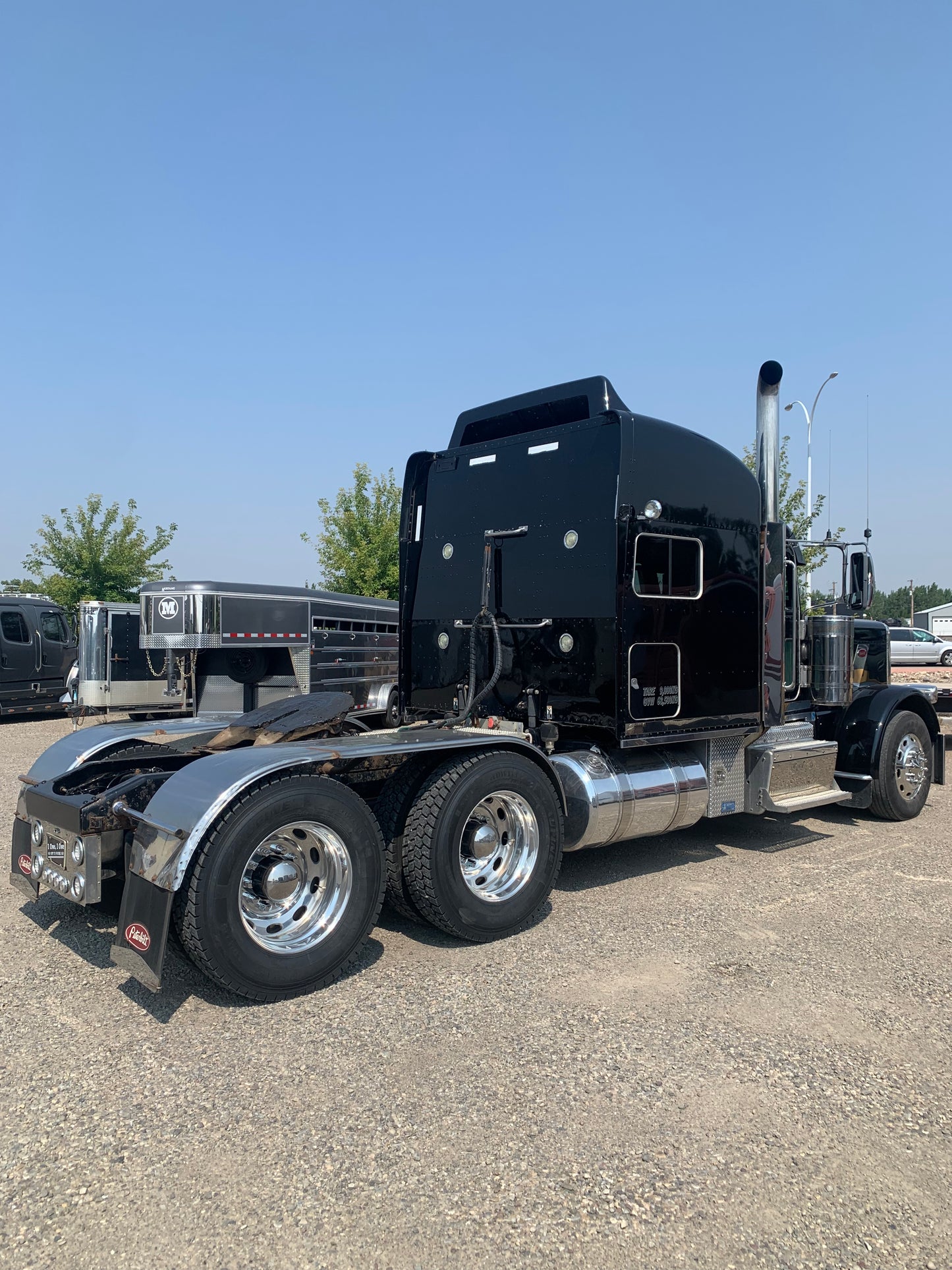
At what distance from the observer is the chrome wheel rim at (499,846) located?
5.11 m

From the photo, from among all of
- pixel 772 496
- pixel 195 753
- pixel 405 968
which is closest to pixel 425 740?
pixel 405 968

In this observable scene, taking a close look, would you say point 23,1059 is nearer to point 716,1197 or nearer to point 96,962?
point 96,962

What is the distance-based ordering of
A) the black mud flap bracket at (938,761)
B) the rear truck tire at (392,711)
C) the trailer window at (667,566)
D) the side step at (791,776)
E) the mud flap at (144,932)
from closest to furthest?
the mud flap at (144,932)
the trailer window at (667,566)
the side step at (791,776)
the black mud flap bracket at (938,761)
the rear truck tire at (392,711)

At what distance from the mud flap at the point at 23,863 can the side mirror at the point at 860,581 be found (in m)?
6.66

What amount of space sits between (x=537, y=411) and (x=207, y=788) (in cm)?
376

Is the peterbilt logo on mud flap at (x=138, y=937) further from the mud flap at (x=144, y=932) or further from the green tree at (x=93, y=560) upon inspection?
the green tree at (x=93, y=560)

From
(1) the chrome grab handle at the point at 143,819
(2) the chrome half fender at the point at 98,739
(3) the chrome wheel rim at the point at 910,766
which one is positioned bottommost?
(3) the chrome wheel rim at the point at 910,766

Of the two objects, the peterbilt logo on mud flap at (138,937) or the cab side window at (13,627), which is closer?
the peterbilt logo on mud flap at (138,937)

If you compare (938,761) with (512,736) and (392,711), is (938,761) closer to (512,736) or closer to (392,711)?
(512,736)

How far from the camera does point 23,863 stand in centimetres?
495

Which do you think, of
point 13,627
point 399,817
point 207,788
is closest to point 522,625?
point 399,817

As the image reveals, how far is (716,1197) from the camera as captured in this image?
2725 millimetres

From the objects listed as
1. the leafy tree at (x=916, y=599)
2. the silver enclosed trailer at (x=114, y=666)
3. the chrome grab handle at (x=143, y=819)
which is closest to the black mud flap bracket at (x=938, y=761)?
the chrome grab handle at (x=143, y=819)

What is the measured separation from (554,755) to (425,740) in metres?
1.46
